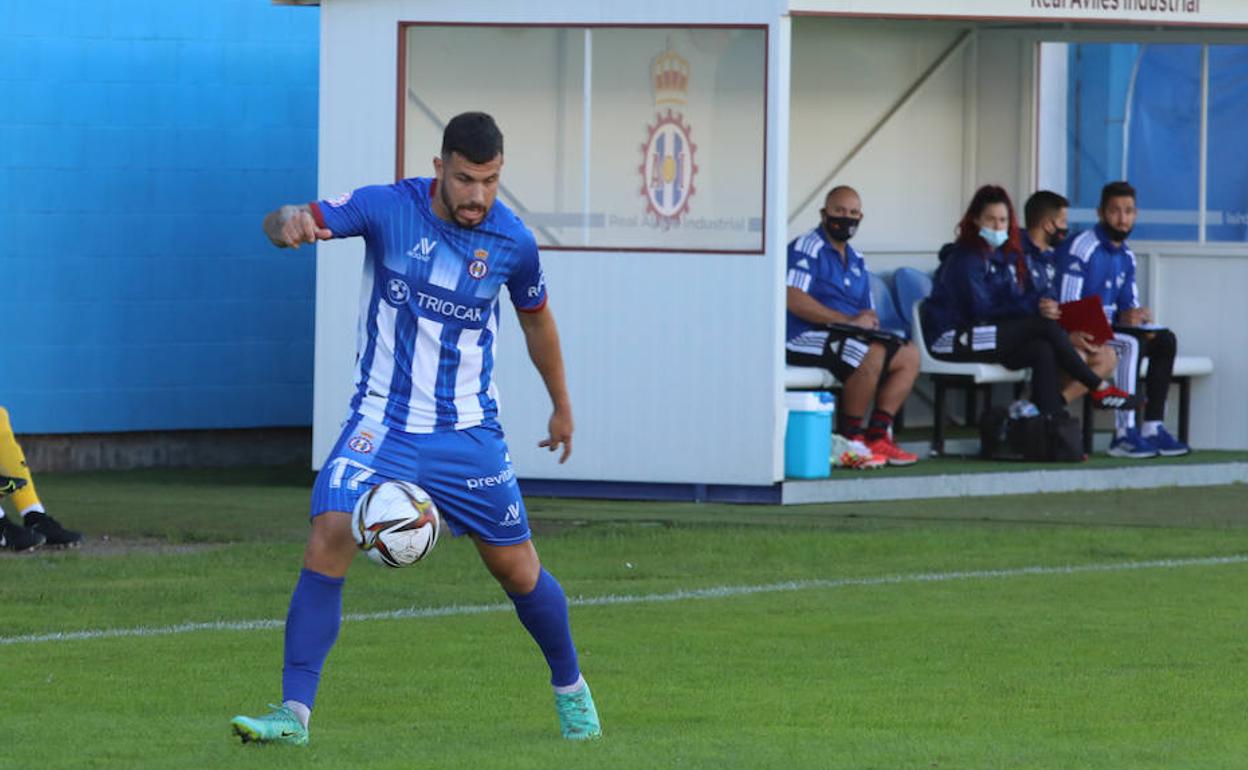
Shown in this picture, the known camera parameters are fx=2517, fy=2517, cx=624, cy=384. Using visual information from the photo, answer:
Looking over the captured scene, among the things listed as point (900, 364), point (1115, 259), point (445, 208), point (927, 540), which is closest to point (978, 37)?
point (1115, 259)

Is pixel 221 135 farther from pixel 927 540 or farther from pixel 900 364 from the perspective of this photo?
pixel 927 540

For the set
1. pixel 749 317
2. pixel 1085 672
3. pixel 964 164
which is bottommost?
pixel 1085 672

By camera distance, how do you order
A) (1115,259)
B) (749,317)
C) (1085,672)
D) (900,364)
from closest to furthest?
(1085,672) → (749,317) → (900,364) → (1115,259)

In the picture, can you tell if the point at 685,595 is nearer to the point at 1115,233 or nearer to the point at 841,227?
the point at 841,227

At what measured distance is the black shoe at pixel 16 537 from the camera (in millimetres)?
11547

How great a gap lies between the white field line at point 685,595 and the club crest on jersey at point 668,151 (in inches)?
142

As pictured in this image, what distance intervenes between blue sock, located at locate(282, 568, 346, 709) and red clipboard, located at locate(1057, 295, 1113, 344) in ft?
31.3

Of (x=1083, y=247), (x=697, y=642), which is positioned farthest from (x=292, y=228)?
(x=1083, y=247)

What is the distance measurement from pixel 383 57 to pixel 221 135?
7.84 ft

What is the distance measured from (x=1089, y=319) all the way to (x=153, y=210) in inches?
231

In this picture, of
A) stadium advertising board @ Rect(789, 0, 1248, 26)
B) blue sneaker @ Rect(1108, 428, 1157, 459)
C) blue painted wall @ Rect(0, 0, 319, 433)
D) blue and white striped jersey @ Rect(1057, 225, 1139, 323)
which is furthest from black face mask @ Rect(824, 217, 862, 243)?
blue painted wall @ Rect(0, 0, 319, 433)

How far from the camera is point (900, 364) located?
587 inches

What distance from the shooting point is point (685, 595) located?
10258 millimetres

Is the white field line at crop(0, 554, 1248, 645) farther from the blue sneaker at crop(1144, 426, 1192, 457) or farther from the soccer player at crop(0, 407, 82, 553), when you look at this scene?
the blue sneaker at crop(1144, 426, 1192, 457)
